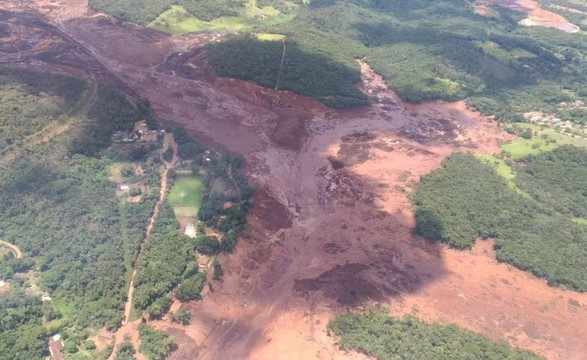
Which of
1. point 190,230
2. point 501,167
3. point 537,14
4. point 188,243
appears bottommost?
point 190,230

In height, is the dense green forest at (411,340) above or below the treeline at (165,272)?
above

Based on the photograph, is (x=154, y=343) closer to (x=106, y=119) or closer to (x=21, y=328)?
(x=21, y=328)

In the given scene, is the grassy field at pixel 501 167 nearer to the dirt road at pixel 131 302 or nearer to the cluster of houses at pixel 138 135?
the dirt road at pixel 131 302

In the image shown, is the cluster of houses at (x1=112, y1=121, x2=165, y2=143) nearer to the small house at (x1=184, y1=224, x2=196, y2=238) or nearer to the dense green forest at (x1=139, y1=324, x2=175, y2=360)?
the small house at (x1=184, y1=224, x2=196, y2=238)

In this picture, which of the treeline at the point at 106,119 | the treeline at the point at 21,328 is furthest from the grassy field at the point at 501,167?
the treeline at the point at 21,328

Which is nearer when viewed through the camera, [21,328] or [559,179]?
[21,328]

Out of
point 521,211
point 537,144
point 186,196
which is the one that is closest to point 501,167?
point 537,144

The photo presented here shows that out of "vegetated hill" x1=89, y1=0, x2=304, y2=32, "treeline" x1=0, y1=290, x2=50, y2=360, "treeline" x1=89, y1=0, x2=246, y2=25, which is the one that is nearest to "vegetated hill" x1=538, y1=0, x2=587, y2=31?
"vegetated hill" x1=89, y1=0, x2=304, y2=32
